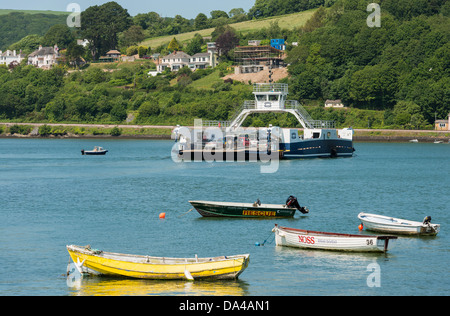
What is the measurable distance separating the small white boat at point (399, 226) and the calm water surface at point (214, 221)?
72cm

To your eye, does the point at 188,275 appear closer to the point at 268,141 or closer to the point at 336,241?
the point at 336,241

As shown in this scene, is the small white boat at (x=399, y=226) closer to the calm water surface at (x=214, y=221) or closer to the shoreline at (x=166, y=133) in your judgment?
the calm water surface at (x=214, y=221)

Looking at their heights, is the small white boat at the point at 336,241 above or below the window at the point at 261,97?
below

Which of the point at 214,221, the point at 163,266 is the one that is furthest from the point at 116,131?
the point at 163,266

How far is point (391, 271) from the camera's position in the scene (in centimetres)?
3919

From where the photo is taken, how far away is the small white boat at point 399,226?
156ft

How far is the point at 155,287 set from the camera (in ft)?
117

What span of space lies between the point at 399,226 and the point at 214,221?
14260mm

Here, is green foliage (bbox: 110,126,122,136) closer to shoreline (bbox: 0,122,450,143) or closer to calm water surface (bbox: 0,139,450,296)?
shoreline (bbox: 0,122,450,143)

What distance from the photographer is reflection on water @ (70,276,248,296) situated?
3478 centimetres

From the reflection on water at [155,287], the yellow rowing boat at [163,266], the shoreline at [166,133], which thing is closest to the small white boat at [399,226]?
the yellow rowing boat at [163,266]

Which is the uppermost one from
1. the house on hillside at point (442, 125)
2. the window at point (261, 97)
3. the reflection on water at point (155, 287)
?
the window at point (261, 97)

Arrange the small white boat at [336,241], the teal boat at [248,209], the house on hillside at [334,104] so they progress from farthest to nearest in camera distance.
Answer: the house on hillside at [334,104]
the teal boat at [248,209]
the small white boat at [336,241]

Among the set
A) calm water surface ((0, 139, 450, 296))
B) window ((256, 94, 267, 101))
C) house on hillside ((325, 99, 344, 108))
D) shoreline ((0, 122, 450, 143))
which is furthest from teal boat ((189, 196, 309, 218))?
house on hillside ((325, 99, 344, 108))
